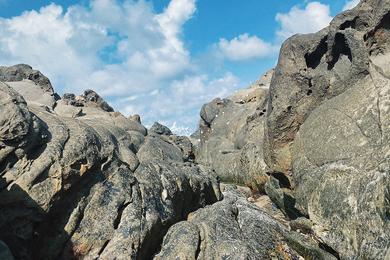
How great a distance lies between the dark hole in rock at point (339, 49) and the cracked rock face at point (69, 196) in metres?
14.9

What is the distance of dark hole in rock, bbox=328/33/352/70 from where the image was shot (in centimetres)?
3010

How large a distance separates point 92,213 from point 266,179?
64.1 feet

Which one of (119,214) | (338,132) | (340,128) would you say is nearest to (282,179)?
(338,132)

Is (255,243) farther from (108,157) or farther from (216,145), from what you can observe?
(216,145)

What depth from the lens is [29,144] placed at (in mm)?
22500

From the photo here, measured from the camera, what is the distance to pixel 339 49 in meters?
31.0

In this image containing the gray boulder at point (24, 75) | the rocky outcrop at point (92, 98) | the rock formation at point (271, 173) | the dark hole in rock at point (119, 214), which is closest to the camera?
the rock formation at point (271, 173)

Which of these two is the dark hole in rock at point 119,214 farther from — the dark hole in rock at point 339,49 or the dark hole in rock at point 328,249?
the dark hole in rock at point 339,49

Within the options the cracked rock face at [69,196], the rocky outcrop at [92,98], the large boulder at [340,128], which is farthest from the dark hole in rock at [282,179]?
the rocky outcrop at [92,98]

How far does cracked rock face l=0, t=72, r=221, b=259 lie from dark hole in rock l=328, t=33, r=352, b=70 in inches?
586

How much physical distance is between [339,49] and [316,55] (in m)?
2.19

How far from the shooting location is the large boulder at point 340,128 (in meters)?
21.8

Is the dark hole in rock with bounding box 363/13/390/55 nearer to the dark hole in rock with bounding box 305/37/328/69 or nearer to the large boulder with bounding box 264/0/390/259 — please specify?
the large boulder with bounding box 264/0/390/259

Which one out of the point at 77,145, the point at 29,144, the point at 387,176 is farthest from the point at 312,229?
the point at 29,144
